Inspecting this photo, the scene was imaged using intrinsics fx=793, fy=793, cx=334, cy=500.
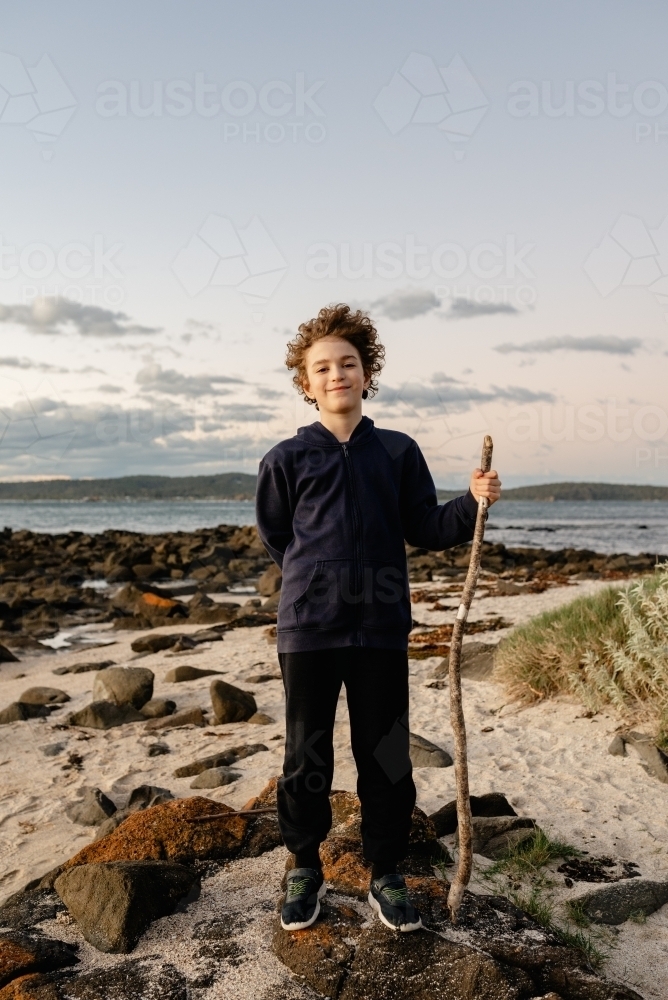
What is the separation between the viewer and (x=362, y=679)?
320 cm

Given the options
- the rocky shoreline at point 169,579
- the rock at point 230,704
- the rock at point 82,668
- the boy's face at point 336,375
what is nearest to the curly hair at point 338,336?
the boy's face at point 336,375

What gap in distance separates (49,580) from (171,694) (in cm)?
1266

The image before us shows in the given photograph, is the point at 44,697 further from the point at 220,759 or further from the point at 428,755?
the point at 428,755

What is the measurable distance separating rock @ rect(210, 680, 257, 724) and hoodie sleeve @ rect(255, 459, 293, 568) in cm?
354

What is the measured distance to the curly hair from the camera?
3508 mm

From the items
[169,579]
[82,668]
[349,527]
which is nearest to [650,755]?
[349,527]

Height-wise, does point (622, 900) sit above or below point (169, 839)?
below

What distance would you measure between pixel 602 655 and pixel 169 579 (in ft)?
50.3

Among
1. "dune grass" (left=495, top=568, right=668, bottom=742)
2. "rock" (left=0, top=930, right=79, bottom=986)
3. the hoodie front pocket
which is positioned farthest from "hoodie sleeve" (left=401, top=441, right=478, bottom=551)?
"dune grass" (left=495, top=568, right=668, bottom=742)

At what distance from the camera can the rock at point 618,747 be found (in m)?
5.23

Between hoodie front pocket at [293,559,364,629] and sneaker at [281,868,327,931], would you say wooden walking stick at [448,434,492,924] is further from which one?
sneaker at [281,868,327,931]

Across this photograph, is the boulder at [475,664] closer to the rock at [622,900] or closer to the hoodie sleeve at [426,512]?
the rock at [622,900]

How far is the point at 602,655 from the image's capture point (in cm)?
611

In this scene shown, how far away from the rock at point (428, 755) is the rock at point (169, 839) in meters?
1.64
